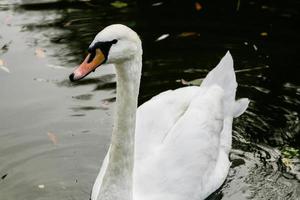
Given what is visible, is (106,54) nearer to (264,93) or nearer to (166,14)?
(264,93)

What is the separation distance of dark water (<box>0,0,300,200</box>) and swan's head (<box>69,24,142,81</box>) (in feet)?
6.89

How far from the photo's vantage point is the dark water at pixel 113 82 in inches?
262

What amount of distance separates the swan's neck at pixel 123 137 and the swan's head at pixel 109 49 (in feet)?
0.40

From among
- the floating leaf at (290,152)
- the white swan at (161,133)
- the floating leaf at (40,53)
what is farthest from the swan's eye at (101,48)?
the floating leaf at (40,53)

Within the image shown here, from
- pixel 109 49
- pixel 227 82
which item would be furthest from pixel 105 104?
pixel 109 49

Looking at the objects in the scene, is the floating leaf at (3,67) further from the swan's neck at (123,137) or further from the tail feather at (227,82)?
the swan's neck at (123,137)

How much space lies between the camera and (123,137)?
16.8ft

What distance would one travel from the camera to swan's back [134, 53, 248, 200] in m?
5.74

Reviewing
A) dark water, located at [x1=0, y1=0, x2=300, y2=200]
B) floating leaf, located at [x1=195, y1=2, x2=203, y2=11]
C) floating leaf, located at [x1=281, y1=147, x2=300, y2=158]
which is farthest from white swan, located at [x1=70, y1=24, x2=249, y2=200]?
floating leaf, located at [x1=195, y1=2, x2=203, y2=11]

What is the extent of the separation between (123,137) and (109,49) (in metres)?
0.87

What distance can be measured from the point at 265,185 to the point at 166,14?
529cm

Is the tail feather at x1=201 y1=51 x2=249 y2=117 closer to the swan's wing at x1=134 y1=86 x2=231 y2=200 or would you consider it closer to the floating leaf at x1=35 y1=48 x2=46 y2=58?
the swan's wing at x1=134 y1=86 x2=231 y2=200

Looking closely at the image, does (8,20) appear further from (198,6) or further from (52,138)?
(52,138)

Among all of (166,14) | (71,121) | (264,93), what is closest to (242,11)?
(166,14)
